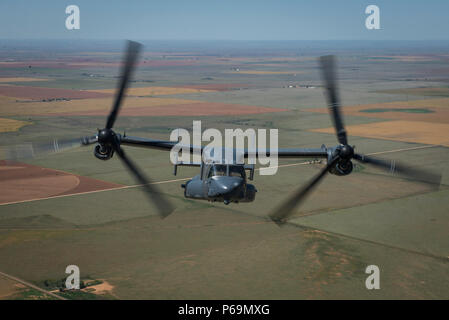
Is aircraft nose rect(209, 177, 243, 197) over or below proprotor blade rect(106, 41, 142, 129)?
below

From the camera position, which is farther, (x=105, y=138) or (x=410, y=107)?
(x=410, y=107)

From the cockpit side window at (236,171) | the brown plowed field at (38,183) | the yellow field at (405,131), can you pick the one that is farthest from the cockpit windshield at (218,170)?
the yellow field at (405,131)

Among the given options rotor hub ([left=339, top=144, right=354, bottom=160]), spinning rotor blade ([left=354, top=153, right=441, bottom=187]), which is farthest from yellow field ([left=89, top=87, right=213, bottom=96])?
rotor hub ([left=339, top=144, right=354, bottom=160])

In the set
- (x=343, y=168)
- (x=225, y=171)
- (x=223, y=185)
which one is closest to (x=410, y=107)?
(x=343, y=168)

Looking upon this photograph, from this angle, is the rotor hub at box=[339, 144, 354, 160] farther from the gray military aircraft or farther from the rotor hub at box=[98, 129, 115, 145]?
the rotor hub at box=[98, 129, 115, 145]

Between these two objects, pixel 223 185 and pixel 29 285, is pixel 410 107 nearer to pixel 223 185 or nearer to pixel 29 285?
pixel 223 185
